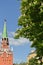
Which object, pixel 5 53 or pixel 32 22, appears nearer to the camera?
pixel 32 22

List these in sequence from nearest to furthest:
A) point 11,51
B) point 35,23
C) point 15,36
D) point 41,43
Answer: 1. point 41,43
2. point 35,23
3. point 15,36
4. point 11,51

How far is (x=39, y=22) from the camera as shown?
18.4 metres

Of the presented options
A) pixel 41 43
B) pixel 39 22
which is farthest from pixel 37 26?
pixel 41 43

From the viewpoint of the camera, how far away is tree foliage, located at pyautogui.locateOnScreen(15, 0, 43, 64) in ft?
58.6

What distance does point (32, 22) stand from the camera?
18.9m

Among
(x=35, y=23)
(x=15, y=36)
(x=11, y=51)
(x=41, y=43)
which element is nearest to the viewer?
(x=41, y=43)

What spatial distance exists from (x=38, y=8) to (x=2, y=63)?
289 feet

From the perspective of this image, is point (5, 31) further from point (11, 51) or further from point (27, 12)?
point (27, 12)

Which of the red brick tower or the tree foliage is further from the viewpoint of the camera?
the red brick tower

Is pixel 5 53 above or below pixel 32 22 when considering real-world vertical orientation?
below

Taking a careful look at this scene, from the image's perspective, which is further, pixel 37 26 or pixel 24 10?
pixel 24 10

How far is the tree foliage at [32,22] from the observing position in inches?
703

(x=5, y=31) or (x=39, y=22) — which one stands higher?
(x=5, y=31)

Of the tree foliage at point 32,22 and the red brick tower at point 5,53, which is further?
the red brick tower at point 5,53
